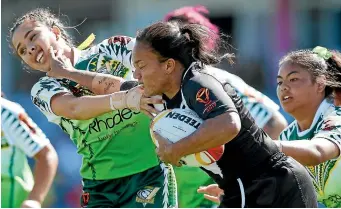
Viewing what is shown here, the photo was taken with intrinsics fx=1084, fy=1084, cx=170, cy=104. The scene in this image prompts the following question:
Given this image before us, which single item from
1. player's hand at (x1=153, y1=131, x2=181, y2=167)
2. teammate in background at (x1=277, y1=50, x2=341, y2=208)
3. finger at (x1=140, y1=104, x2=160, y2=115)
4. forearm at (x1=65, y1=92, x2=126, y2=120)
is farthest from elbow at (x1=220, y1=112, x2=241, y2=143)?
teammate in background at (x1=277, y1=50, x2=341, y2=208)

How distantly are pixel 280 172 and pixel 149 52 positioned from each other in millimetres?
846

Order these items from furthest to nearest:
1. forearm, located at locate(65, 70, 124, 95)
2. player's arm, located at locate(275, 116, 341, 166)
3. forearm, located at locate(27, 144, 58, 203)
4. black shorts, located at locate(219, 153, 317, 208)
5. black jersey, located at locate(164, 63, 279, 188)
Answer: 1. forearm, located at locate(27, 144, 58, 203)
2. forearm, located at locate(65, 70, 124, 95)
3. player's arm, located at locate(275, 116, 341, 166)
4. black shorts, located at locate(219, 153, 317, 208)
5. black jersey, located at locate(164, 63, 279, 188)

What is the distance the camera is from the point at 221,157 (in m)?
5.10

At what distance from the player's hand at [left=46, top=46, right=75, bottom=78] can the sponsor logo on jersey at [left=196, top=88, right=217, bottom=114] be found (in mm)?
1309

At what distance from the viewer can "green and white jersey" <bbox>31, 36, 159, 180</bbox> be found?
6359 mm

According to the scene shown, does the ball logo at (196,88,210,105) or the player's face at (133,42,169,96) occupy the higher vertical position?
the player's face at (133,42,169,96)

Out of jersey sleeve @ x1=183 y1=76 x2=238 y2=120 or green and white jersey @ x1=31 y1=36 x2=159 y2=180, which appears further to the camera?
green and white jersey @ x1=31 y1=36 x2=159 y2=180

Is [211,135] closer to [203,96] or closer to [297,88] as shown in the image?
[203,96]

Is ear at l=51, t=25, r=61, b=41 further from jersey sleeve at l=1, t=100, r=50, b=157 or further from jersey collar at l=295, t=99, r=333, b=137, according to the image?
jersey collar at l=295, t=99, r=333, b=137

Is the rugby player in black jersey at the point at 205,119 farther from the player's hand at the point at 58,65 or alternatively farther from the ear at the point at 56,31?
the ear at the point at 56,31

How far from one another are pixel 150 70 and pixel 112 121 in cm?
126

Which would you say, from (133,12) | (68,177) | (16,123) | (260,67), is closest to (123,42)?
(16,123)

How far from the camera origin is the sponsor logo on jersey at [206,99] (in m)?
4.93

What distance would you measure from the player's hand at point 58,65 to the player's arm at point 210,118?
127cm
